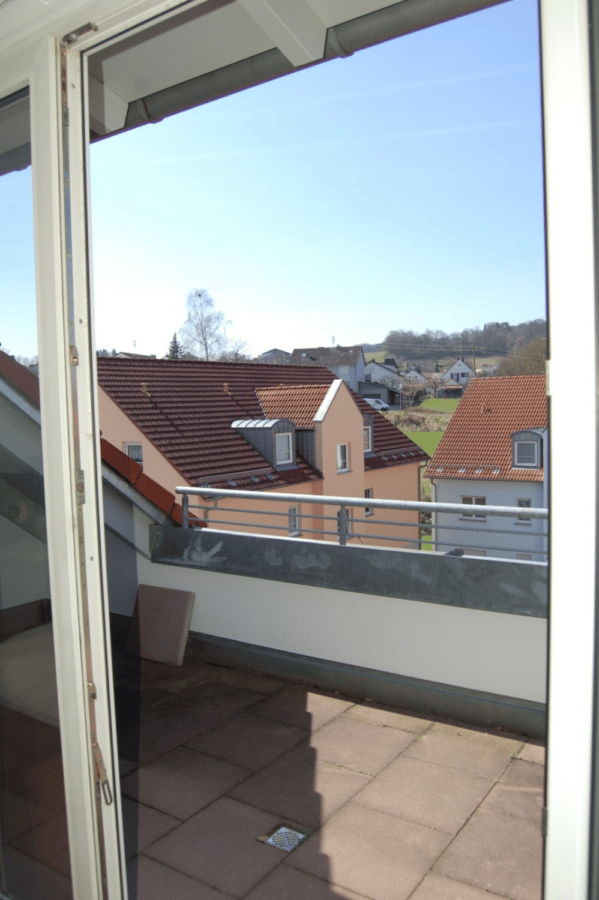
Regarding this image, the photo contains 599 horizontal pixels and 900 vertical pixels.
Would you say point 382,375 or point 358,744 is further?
point 382,375

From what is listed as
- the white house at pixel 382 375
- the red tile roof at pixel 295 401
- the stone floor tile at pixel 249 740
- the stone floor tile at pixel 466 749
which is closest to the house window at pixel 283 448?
the red tile roof at pixel 295 401

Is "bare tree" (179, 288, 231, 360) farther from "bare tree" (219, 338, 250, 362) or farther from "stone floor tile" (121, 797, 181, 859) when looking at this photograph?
"stone floor tile" (121, 797, 181, 859)

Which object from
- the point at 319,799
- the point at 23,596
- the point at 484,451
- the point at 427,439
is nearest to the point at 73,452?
the point at 23,596

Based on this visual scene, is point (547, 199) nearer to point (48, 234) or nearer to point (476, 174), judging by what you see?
point (48, 234)

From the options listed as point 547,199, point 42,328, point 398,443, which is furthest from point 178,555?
point 398,443

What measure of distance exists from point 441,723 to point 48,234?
2.14 m

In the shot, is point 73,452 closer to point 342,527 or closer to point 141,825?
point 141,825

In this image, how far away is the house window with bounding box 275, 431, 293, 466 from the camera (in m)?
15.9

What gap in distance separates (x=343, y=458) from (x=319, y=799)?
607 inches

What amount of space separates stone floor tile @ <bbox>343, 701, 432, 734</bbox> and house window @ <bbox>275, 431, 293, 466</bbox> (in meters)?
13.2

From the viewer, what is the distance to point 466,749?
2.24 m

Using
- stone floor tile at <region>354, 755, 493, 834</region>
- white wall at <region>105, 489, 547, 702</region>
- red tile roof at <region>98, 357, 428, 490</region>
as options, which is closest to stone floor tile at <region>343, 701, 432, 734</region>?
white wall at <region>105, 489, 547, 702</region>

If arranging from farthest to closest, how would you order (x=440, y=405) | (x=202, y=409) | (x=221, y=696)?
(x=202, y=409), (x=440, y=405), (x=221, y=696)

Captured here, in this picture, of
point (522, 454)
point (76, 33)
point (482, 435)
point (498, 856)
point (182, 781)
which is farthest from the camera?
point (482, 435)
